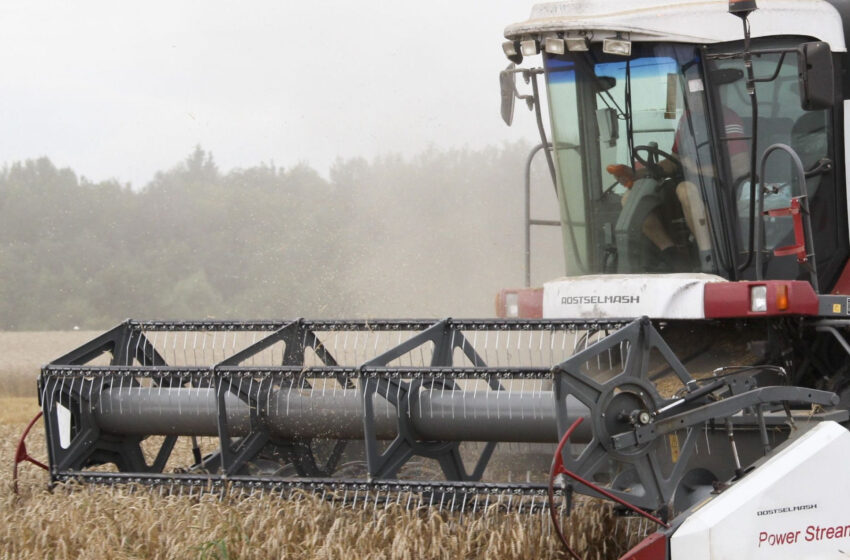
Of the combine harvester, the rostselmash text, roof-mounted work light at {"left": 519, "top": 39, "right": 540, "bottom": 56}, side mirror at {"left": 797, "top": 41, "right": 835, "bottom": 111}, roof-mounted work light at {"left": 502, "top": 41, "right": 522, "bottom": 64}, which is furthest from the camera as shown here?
roof-mounted work light at {"left": 502, "top": 41, "right": 522, "bottom": 64}

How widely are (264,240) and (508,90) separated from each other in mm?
13936

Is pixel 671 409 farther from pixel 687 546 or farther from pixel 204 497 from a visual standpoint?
pixel 204 497

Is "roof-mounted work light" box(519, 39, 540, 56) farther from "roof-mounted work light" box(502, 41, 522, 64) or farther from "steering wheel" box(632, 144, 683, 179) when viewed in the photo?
"steering wheel" box(632, 144, 683, 179)

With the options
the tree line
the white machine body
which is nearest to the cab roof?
the white machine body

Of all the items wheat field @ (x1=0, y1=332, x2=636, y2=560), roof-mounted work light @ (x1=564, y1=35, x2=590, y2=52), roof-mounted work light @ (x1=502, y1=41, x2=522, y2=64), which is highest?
roof-mounted work light @ (x1=502, y1=41, x2=522, y2=64)

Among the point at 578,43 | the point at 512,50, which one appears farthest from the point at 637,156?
the point at 512,50

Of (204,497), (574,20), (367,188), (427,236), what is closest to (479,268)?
(427,236)

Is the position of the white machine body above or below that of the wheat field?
above

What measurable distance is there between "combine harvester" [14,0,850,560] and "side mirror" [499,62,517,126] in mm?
227

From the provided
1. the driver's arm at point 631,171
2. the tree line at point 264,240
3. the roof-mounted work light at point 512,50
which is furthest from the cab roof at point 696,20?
the tree line at point 264,240

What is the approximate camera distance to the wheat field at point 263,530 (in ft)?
12.1

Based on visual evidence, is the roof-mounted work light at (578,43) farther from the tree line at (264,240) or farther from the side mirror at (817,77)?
the tree line at (264,240)

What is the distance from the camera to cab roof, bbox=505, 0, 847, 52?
4.57 m

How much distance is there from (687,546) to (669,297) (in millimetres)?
1269
